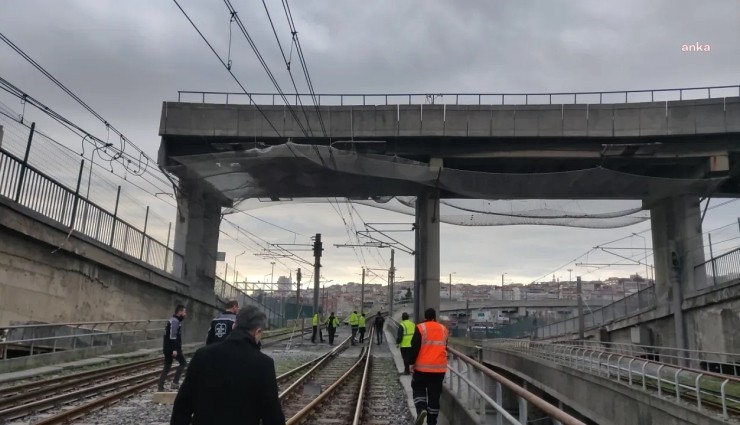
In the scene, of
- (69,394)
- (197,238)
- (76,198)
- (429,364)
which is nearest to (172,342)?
(69,394)

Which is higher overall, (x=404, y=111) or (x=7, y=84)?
(x=404, y=111)

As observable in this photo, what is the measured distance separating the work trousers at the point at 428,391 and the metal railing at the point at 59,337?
983 centimetres

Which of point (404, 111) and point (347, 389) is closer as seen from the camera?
point (347, 389)

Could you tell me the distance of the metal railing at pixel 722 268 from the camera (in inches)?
931

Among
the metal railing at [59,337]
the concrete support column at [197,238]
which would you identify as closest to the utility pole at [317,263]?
the concrete support column at [197,238]

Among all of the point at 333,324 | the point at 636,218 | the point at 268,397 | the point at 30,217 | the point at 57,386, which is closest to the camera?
the point at 268,397

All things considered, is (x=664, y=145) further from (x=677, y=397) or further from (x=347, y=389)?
(x=347, y=389)

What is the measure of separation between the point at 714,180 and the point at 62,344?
23.5 meters

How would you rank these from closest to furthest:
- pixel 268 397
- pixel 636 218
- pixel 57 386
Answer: pixel 268 397 < pixel 57 386 < pixel 636 218

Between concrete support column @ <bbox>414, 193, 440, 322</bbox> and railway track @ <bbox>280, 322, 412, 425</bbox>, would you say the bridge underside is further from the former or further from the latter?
railway track @ <bbox>280, 322, 412, 425</bbox>

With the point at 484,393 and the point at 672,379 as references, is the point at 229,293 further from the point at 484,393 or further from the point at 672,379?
the point at 484,393

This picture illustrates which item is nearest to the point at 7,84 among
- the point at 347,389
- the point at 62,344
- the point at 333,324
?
the point at 62,344

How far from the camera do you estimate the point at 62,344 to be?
17.2 metres

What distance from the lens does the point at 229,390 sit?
10.0 ft
